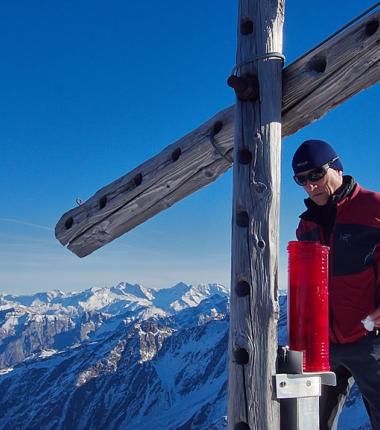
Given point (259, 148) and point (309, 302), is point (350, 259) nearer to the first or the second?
point (309, 302)

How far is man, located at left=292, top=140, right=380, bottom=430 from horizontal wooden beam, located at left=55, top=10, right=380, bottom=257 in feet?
1.12

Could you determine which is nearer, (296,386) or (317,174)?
(296,386)

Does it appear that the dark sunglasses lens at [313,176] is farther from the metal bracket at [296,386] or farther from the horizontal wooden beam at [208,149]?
the metal bracket at [296,386]

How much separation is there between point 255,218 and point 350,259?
687 mm

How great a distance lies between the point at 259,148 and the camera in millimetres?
3537

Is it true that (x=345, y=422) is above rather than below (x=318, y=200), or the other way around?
below

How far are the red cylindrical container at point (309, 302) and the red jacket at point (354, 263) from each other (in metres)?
0.53

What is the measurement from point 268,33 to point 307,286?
6.13 ft

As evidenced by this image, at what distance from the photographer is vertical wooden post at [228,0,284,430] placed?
322 cm

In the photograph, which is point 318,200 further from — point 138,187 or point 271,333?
point 138,187

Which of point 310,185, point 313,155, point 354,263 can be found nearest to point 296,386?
point 354,263

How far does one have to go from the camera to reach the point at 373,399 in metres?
3.58

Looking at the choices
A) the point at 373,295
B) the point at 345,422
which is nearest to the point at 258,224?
the point at 373,295

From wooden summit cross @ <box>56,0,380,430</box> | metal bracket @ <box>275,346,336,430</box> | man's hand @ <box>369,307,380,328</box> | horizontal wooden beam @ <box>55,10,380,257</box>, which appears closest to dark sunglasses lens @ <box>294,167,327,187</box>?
wooden summit cross @ <box>56,0,380,430</box>
